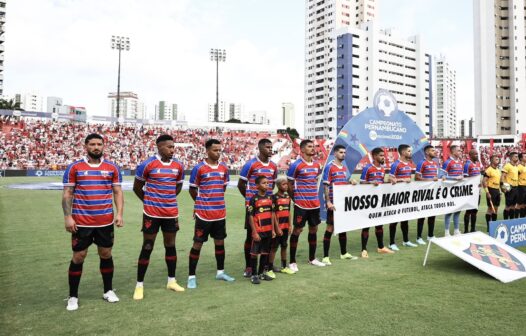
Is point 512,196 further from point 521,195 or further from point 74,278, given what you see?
point 74,278

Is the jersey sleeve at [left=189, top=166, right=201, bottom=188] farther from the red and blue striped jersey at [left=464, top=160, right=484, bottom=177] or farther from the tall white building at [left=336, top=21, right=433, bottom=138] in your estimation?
the tall white building at [left=336, top=21, right=433, bottom=138]

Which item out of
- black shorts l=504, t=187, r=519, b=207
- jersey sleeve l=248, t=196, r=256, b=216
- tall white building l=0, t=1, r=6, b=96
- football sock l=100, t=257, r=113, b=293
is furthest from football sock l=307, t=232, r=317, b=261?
tall white building l=0, t=1, r=6, b=96

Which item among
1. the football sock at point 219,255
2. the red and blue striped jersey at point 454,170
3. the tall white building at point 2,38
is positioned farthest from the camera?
the tall white building at point 2,38

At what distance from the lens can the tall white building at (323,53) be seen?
4109 inches

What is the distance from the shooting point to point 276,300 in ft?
15.1

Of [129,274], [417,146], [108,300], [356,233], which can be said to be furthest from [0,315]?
[417,146]

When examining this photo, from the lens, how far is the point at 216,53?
210 ft

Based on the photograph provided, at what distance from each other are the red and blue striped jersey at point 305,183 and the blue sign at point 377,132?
4.01m

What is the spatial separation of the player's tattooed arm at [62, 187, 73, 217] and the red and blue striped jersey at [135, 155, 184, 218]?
88 centimetres

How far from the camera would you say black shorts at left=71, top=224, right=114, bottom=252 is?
451 cm

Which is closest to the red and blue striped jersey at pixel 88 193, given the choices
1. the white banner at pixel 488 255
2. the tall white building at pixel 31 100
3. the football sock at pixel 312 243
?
the football sock at pixel 312 243

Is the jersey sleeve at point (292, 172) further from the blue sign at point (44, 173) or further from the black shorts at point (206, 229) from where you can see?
the blue sign at point (44, 173)

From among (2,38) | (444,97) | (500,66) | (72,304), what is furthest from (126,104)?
(72,304)

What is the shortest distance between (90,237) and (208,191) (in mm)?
1690
